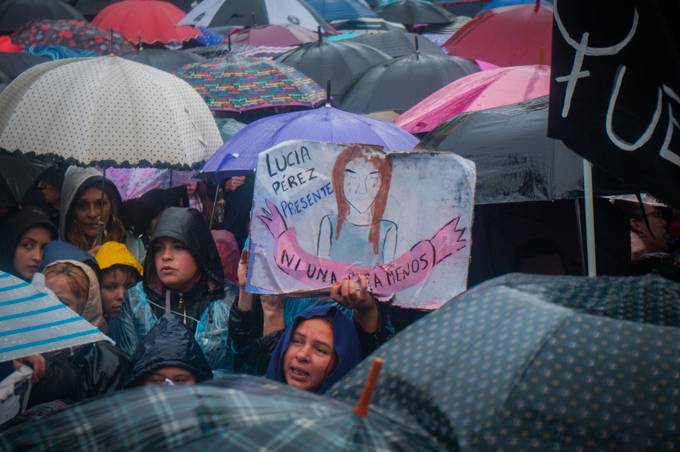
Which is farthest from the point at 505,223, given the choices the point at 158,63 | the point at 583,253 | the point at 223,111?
the point at 158,63

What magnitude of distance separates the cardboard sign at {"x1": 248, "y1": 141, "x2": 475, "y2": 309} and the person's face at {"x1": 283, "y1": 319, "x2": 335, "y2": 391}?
156mm

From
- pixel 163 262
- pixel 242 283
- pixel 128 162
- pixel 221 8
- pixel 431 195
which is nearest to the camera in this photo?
pixel 431 195

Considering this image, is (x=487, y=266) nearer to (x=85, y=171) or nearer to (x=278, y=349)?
(x=278, y=349)

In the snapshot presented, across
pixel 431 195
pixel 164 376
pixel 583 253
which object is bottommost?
pixel 164 376

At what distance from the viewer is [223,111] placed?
798cm

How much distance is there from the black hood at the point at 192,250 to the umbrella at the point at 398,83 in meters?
3.61

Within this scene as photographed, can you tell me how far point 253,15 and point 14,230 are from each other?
3.78 meters

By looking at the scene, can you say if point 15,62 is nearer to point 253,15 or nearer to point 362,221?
point 253,15

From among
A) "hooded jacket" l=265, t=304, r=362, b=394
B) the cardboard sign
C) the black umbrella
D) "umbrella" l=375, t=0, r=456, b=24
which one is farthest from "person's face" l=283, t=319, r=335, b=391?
"umbrella" l=375, t=0, r=456, b=24

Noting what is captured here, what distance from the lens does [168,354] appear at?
439 centimetres

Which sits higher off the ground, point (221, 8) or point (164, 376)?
point (221, 8)

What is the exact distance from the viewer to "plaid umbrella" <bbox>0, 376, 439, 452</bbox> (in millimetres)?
2271

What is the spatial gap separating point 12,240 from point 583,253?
2.96m

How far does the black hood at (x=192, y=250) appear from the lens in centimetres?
517
